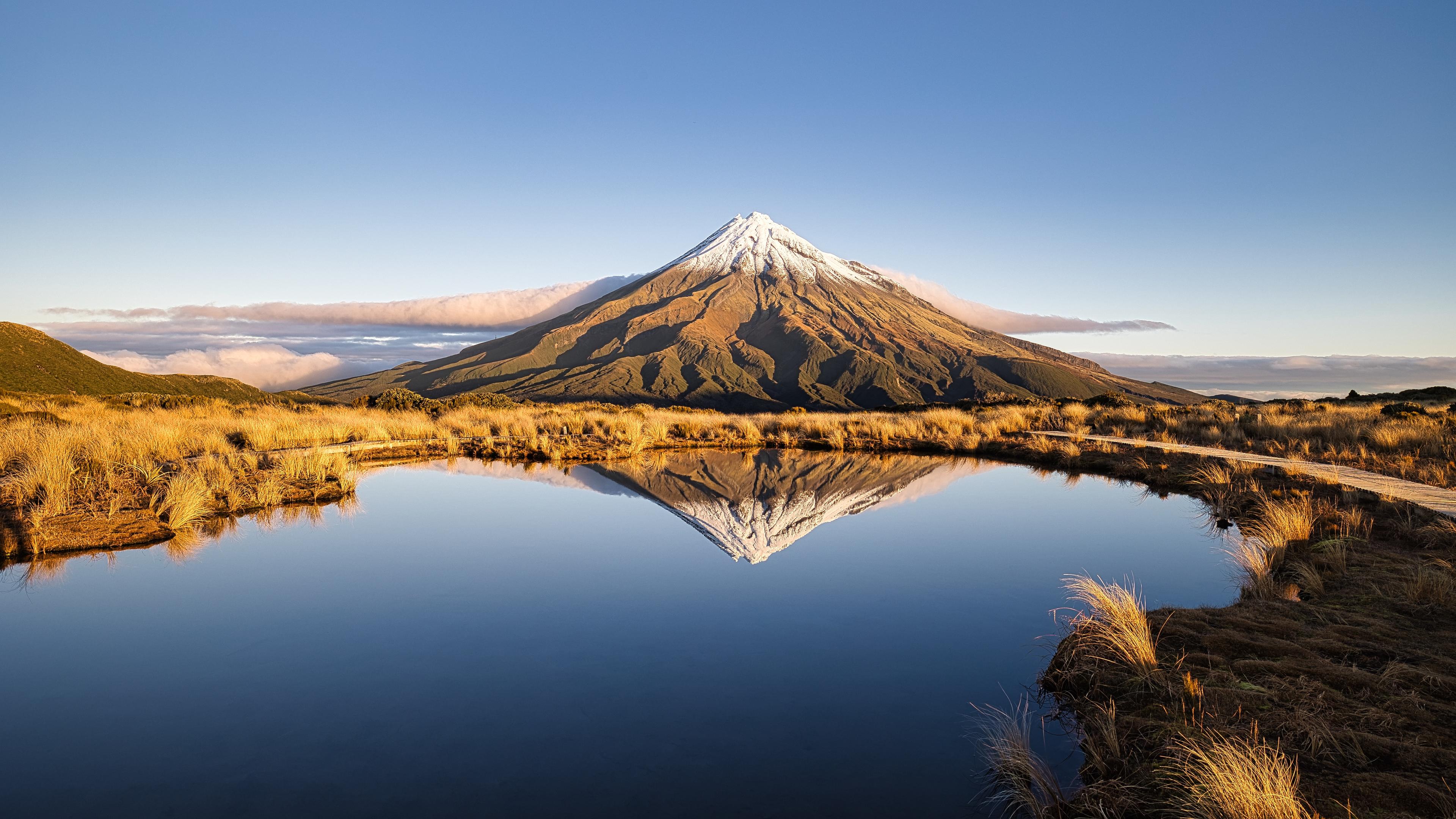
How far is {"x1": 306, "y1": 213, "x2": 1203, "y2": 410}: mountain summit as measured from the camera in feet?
491

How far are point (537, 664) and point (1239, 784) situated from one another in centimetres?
478

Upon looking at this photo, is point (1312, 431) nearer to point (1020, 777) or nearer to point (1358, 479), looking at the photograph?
point (1358, 479)

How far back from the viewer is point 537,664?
5789 mm

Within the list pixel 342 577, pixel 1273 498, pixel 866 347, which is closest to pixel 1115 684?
pixel 342 577

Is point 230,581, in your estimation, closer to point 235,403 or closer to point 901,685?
point 901,685

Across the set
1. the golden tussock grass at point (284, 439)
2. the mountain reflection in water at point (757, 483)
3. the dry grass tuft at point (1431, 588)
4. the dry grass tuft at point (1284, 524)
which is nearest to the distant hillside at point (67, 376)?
the golden tussock grass at point (284, 439)

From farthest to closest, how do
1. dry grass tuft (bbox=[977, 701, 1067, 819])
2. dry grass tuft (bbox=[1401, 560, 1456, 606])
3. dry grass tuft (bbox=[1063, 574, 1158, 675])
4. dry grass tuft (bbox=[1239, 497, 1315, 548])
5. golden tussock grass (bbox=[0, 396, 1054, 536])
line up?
1. golden tussock grass (bbox=[0, 396, 1054, 536])
2. dry grass tuft (bbox=[1239, 497, 1315, 548])
3. dry grass tuft (bbox=[1401, 560, 1456, 606])
4. dry grass tuft (bbox=[1063, 574, 1158, 675])
5. dry grass tuft (bbox=[977, 701, 1067, 819])

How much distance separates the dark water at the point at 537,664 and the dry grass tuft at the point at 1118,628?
1.73ft

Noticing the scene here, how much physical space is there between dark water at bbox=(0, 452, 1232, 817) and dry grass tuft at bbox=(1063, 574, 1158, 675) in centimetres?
53

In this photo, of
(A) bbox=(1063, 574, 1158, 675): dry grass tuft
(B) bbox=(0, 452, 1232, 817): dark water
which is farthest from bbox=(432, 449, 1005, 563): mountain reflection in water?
(A) bbox=(1063, 574, 1158, 675): dry grass tuft

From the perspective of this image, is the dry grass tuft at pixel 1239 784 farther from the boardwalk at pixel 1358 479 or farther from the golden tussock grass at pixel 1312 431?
the golden tussock grass at pixel 1312 431

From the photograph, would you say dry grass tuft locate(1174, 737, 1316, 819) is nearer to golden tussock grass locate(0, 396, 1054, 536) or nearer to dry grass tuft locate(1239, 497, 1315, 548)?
dry grass tuft locate(1239, 497, 1315, 548)

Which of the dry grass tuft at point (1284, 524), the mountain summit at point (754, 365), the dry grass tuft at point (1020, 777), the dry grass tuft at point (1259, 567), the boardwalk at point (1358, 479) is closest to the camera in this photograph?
the dry grass tuft at point (1020, 777)

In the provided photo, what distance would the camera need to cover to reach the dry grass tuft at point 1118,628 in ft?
17.0
